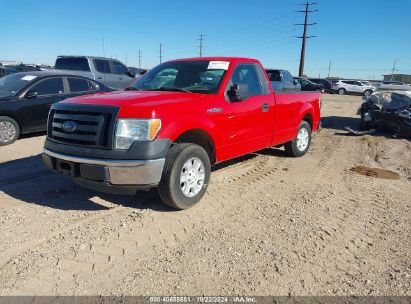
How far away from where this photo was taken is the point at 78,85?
9023 millimetres

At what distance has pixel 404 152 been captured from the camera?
793cm

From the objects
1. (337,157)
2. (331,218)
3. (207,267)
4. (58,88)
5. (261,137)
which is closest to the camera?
(207,267)

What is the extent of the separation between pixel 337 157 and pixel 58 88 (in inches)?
268

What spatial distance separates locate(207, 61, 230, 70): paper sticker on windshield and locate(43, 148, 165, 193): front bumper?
6.13ft

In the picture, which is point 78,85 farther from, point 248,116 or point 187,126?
point 187,126

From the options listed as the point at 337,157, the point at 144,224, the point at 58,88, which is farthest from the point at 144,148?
the point at 58,88

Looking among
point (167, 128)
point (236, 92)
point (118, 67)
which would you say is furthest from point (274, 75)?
point (167, 128)

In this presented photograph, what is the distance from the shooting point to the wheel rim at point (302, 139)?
719cm

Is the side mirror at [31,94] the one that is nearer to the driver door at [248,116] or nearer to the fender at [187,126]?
the driver door at [248,116]

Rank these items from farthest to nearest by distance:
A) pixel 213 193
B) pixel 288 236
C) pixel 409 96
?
pixel 409 96 → pixel 213 193 → pixel 288 236

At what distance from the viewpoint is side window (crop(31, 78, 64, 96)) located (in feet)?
26.9

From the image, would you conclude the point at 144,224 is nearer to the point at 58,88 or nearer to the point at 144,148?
the point at 144,148

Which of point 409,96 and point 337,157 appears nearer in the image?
point 337,157

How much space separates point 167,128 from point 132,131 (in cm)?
39
